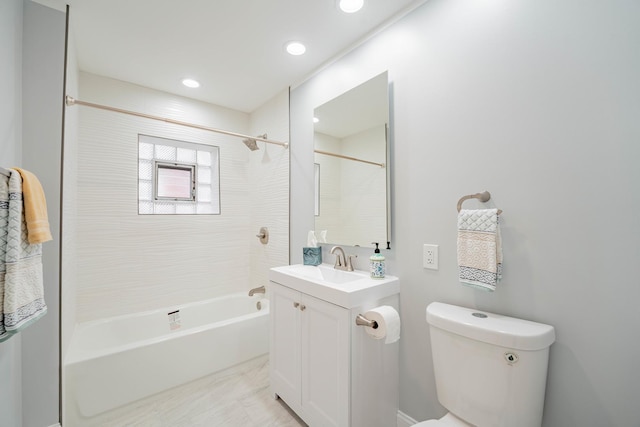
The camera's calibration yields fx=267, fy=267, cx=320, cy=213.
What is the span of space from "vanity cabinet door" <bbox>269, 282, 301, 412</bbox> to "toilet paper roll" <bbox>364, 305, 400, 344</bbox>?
0.51 metres

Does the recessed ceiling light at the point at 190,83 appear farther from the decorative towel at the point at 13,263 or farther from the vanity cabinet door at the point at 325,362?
the vanity cabinet door at the point at 325,362

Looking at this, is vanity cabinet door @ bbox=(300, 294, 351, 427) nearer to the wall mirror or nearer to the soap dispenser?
the soap dispenser

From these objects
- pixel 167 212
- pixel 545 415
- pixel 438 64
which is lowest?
pixel 545 415

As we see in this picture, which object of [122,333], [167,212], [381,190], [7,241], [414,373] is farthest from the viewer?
[167,212]

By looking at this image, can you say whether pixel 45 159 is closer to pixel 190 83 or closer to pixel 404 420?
pixel 190 83

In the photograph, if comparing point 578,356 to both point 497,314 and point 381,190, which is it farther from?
point 381,190

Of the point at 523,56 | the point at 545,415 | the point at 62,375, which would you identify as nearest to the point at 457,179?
the point at 523,56

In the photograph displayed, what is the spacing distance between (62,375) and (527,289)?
7.96ft

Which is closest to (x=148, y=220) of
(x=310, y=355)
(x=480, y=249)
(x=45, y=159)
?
(x=45, y=159)

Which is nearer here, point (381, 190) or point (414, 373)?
point (414, 373)

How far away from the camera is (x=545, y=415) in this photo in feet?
3.51

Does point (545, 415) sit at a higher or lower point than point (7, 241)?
lower

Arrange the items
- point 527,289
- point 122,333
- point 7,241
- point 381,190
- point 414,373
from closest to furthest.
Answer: point 7,241, point 527,289, point 414,373, point 381,190, point 122,333

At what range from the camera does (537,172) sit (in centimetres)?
109
